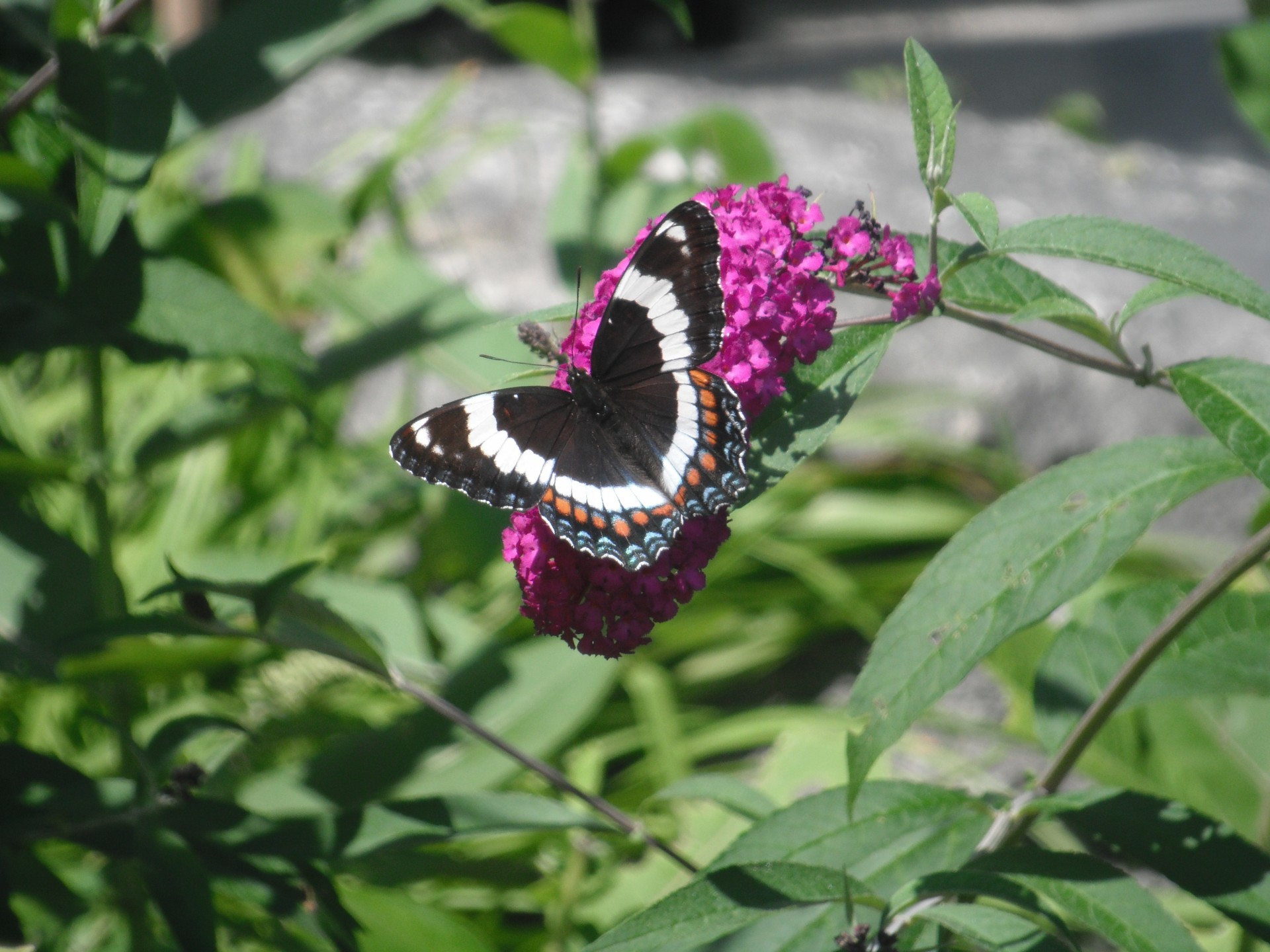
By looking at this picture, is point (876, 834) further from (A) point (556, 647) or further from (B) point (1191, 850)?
(A) point (556, 647)

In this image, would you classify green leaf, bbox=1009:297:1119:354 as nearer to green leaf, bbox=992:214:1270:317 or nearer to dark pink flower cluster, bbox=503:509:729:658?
green leaf, bbox=992:214:1270:317

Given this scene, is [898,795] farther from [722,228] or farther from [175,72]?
[175,72]

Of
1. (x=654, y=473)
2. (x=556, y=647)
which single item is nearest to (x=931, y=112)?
(x=654, y=473)

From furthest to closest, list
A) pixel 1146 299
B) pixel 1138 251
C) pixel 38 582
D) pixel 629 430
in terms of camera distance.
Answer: pixel 38 582 → pixel 629 430 → pixel 1146 299 → pixel 1138 251

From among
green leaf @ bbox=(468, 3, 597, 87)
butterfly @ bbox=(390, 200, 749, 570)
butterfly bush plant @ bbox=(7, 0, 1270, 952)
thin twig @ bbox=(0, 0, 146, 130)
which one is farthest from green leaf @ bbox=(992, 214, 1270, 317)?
green leaf @ bbox=(468, 3, 597, 87)

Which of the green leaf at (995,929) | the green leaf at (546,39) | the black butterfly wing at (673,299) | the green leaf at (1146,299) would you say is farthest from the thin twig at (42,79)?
the green leaf at (995,929)

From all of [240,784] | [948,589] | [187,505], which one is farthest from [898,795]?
[187,505]

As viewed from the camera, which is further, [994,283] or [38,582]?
[38,582]
